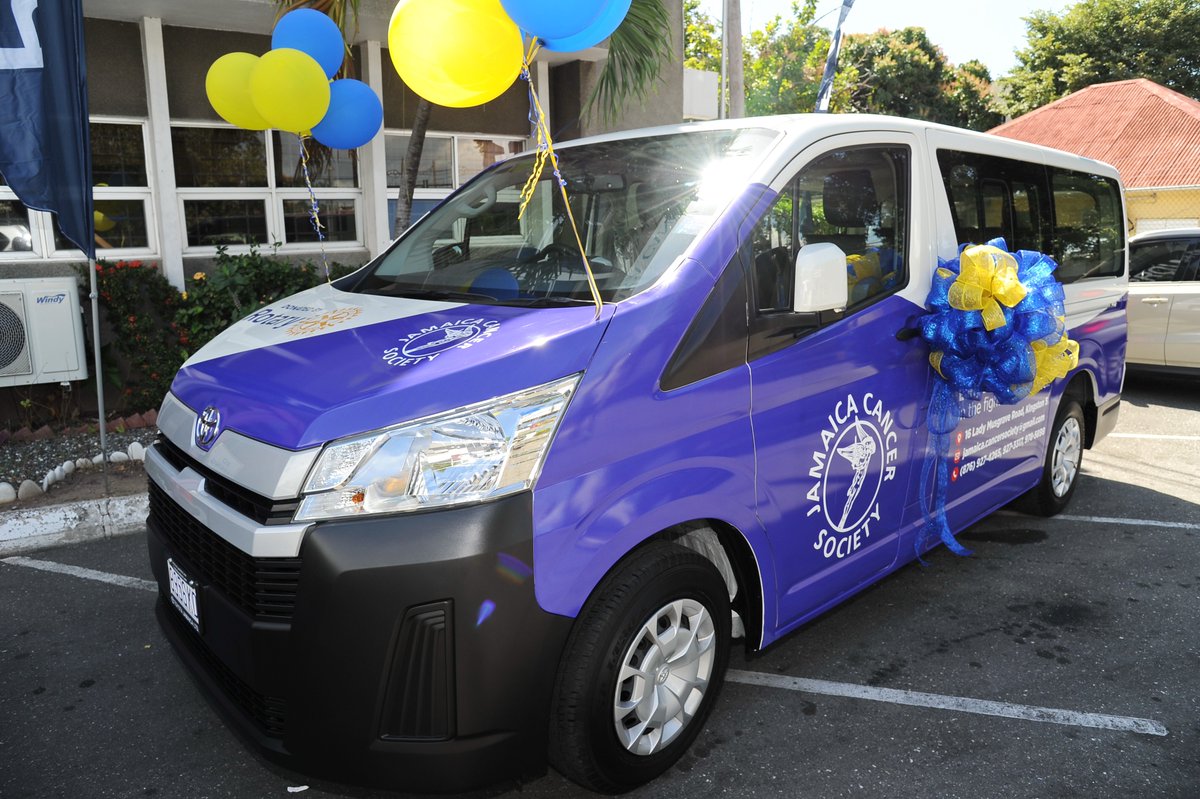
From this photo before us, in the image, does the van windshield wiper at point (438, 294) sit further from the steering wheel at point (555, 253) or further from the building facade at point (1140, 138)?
the building facade at point (1140, 138)

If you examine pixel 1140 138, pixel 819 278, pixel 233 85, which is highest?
pixel 1140 138

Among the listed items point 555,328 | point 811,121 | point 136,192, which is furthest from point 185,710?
point 136,192

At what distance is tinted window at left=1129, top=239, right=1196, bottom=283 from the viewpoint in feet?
26.4

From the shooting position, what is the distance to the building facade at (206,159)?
7.46 meters

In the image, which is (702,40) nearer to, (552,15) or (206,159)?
(206,159)

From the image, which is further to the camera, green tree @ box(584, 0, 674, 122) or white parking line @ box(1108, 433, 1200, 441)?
green tree @ box(584, 0, 674, 122)

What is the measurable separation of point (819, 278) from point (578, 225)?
0.94 m

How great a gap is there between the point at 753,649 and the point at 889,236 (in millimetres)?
1671

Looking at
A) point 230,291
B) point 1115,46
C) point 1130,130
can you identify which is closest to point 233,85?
point 230,291

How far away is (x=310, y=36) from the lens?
558 cm

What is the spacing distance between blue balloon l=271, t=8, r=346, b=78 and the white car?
24.3 ft

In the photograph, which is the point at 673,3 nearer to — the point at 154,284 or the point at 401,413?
the point at 154,284

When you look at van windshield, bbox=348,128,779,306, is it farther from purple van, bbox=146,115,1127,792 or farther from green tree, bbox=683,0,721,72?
green tree, bbox=683,0,721,72

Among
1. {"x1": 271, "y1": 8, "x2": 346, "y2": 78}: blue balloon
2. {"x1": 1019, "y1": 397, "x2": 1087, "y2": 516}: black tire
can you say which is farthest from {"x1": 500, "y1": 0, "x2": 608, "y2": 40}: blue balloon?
{"x1": 1019, "y1": 397, "x2": 1087, "y2": 516}: black tire
